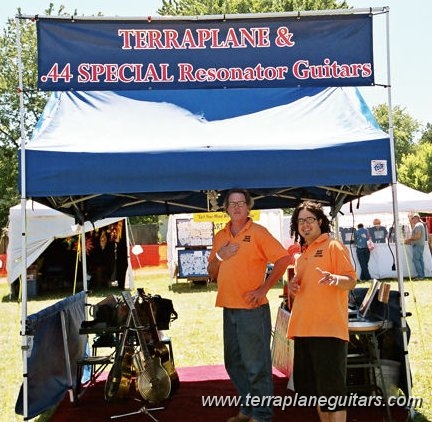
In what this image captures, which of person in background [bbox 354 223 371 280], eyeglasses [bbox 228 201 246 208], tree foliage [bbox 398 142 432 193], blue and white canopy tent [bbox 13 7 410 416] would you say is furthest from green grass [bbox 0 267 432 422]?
tree foliage [bbox 398 142 432 193]

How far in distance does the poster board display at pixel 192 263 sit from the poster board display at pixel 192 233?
7.3 inches

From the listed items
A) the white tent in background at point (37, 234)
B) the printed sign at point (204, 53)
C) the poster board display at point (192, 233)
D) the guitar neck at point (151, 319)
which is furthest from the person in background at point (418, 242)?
the guitar neck at point (151, 319)

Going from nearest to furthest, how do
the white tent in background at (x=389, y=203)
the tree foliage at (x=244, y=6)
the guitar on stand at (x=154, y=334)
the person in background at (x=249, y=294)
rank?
the person in background at (x=249, y=294) → the guitar on stand at (x=154, y=334) → the white tent in background at (x=389, y=203) → the tree foliage at (x=244, y=6)

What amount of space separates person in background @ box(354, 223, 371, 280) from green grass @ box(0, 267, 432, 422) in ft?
4.26

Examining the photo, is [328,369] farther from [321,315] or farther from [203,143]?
[203,143]

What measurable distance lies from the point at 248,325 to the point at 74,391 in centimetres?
186

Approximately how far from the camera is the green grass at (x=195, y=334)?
5270 millimetres

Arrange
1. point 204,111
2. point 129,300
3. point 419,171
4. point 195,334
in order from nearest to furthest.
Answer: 1. point 129,300
2. point 204,111
3. point 195,334
4. point 419,171

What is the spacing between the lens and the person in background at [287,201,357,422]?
3.33 meters

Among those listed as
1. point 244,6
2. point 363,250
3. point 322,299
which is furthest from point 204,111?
point 244,6

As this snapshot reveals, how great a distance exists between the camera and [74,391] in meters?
4.88

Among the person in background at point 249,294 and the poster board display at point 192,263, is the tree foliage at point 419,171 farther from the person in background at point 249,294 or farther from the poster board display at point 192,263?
the person in background at point 249,294

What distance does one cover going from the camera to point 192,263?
13.7 metres

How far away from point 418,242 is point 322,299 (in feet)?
37.9
